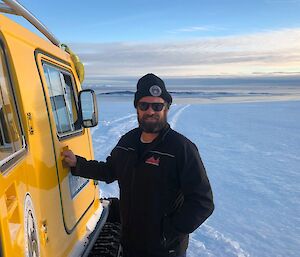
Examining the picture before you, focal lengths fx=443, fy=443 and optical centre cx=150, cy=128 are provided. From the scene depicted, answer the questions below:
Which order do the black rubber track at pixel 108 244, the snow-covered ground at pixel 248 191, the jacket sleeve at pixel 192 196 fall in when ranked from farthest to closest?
1. the snow-covered ground at pixel 248 191
2. the black rubber track at pixel 108 244
3. the jacket sleeve at pixel 192 196

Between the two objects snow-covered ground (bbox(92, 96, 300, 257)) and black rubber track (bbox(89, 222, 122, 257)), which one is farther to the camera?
snow-covered ground (bbox(92, 96, 300, 257))

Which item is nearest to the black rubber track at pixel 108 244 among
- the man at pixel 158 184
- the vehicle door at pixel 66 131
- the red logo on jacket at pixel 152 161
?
the vehicle door at pixel 66 131

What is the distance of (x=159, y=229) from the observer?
116 inches

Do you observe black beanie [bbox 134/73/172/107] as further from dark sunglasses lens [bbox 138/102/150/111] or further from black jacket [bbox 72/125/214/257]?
black jacket [bbox 72/125/214/257]

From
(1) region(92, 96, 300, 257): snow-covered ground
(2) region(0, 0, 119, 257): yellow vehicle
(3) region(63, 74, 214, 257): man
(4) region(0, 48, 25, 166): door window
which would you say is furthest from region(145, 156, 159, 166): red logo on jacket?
(1) region(92, 96, 300, 257): snow-covered ground

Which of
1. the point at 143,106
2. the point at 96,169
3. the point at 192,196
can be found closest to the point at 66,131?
the point at 96,169

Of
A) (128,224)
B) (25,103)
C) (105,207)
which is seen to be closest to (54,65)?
(25,103)

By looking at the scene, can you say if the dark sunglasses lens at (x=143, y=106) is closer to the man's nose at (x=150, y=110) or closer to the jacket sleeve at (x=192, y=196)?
the man's nose at (x=150, y=110)

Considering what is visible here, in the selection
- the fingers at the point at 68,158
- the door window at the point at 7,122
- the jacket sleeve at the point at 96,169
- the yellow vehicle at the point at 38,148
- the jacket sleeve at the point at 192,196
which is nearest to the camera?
the yellow vehicle at the point at 38,148

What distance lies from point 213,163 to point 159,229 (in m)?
7.26

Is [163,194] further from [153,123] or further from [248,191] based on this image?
[248,191]

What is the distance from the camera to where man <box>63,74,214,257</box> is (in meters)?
2.83

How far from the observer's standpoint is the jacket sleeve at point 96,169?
11.1ft

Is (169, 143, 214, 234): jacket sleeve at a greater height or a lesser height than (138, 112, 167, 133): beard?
lesser
